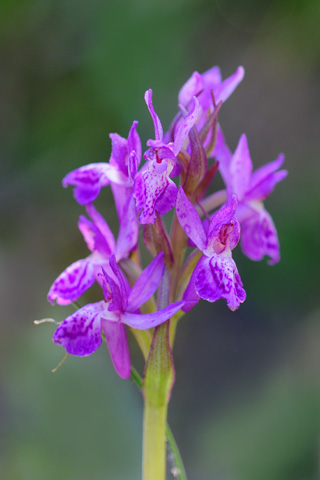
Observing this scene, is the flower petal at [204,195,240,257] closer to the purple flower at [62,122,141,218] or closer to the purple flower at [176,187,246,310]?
the purple flower at [176,187,246,310]

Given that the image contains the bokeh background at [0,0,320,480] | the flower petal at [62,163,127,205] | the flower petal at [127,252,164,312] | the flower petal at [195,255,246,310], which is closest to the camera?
the flower petal at [195,255,246,310]

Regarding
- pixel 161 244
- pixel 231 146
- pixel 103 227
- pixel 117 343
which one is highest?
pixel 231 146

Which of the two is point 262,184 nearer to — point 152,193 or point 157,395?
point 152,193

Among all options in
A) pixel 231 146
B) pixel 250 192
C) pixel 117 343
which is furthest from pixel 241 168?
pixel 231 146

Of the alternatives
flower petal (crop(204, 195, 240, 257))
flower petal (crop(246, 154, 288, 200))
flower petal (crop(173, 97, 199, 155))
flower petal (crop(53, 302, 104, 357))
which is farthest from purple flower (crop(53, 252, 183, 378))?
flower petal (crop(246, 154, 288, 200))

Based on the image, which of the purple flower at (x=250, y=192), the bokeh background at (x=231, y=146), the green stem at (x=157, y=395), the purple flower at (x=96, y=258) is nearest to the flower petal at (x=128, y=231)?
the purple flower at (x=96, y=258)

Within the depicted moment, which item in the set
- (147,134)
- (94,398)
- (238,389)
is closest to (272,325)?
(238,389)

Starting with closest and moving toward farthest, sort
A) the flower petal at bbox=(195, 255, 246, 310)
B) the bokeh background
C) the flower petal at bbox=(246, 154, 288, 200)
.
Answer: the flower petal at bbox=(195, 255, 246, 310)
the flower petal at bbox=(246, 154, 288, 200)
the bokeh background
